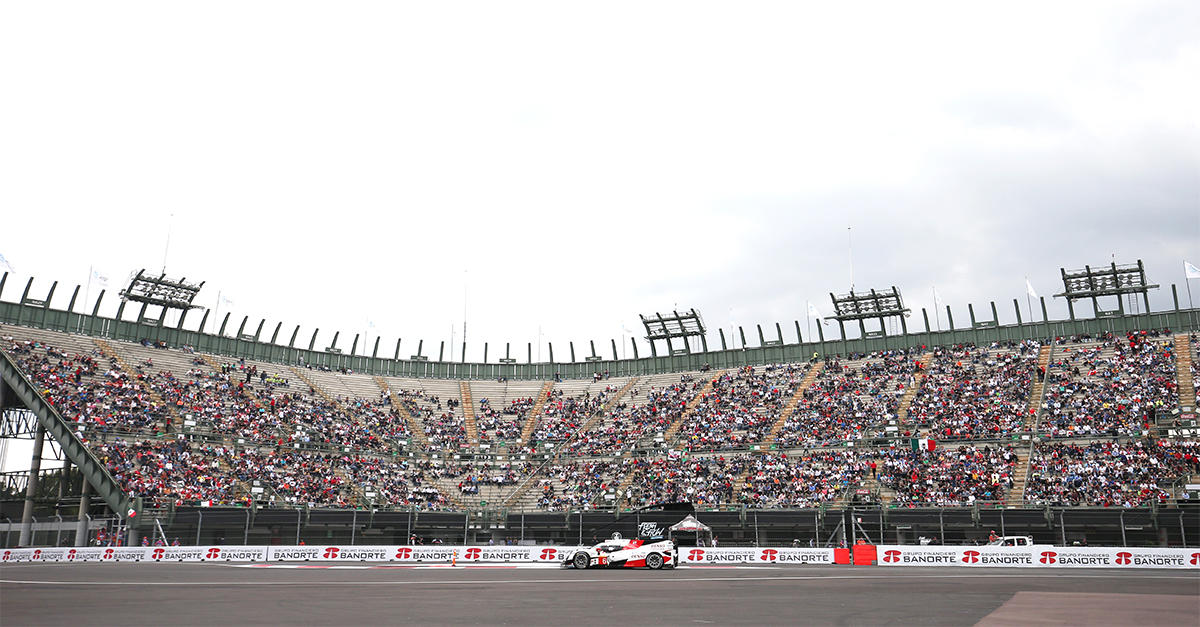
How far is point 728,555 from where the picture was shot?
4322 centimetres

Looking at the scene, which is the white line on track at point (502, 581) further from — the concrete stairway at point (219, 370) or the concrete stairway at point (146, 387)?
the concrete stairway at point (219, 370)

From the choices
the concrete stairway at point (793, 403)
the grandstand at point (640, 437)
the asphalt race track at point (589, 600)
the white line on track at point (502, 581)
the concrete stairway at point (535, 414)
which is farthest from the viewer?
the concrete stairway at point (535, 414)

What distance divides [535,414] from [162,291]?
33.1 meters

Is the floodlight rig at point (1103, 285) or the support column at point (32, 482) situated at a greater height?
the floodlight rig at point (1103, 285)

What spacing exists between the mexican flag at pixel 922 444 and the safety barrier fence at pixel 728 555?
49.6ft

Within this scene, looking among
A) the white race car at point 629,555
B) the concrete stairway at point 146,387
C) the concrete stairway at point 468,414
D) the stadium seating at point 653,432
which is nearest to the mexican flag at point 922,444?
the stadium seating at point 653,432

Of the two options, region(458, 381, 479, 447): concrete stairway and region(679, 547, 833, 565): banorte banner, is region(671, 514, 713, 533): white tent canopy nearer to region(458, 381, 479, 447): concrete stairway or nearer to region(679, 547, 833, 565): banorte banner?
region(679, 547, 833, 565): banorte banner

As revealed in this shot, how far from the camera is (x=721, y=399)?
73125mm

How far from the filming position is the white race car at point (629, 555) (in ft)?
117

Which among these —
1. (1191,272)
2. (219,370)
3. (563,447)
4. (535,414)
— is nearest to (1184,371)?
(1191,272)

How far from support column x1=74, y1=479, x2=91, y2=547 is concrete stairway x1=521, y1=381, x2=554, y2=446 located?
1221 inches

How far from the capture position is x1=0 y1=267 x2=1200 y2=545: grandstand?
50.1 meters

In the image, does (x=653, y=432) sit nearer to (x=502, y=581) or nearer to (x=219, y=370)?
(x=219, y=370)

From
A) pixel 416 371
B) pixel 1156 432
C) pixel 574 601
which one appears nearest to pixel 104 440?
pixel 416 371
